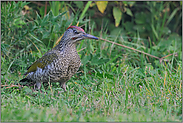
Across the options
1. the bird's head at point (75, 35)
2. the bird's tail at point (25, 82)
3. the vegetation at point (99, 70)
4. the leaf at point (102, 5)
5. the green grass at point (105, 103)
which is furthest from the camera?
the leaf at point (102, 5)

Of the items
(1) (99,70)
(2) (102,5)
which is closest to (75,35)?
(1) (99,70)

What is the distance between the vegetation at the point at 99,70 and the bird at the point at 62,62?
228mm

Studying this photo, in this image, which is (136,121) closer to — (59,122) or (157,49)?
(59,122)

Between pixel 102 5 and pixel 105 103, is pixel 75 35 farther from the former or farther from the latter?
pixel 102 5

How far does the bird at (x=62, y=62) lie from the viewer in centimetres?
379

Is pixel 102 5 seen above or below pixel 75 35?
above

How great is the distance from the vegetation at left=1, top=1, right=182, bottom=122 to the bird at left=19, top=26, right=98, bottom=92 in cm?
23

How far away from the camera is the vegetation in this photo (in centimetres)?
301

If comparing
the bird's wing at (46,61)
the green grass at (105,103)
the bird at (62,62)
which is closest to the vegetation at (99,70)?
the green grass at (105,103)

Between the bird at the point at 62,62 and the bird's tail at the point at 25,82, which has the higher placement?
the bird at the point at 62,62

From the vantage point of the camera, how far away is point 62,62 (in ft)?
12.4

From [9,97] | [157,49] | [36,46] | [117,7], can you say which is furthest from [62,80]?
[117,7]

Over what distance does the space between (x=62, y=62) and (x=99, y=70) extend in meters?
1.02

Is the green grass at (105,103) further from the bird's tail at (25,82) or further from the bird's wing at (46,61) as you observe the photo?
the bird's wing at (46,61)
